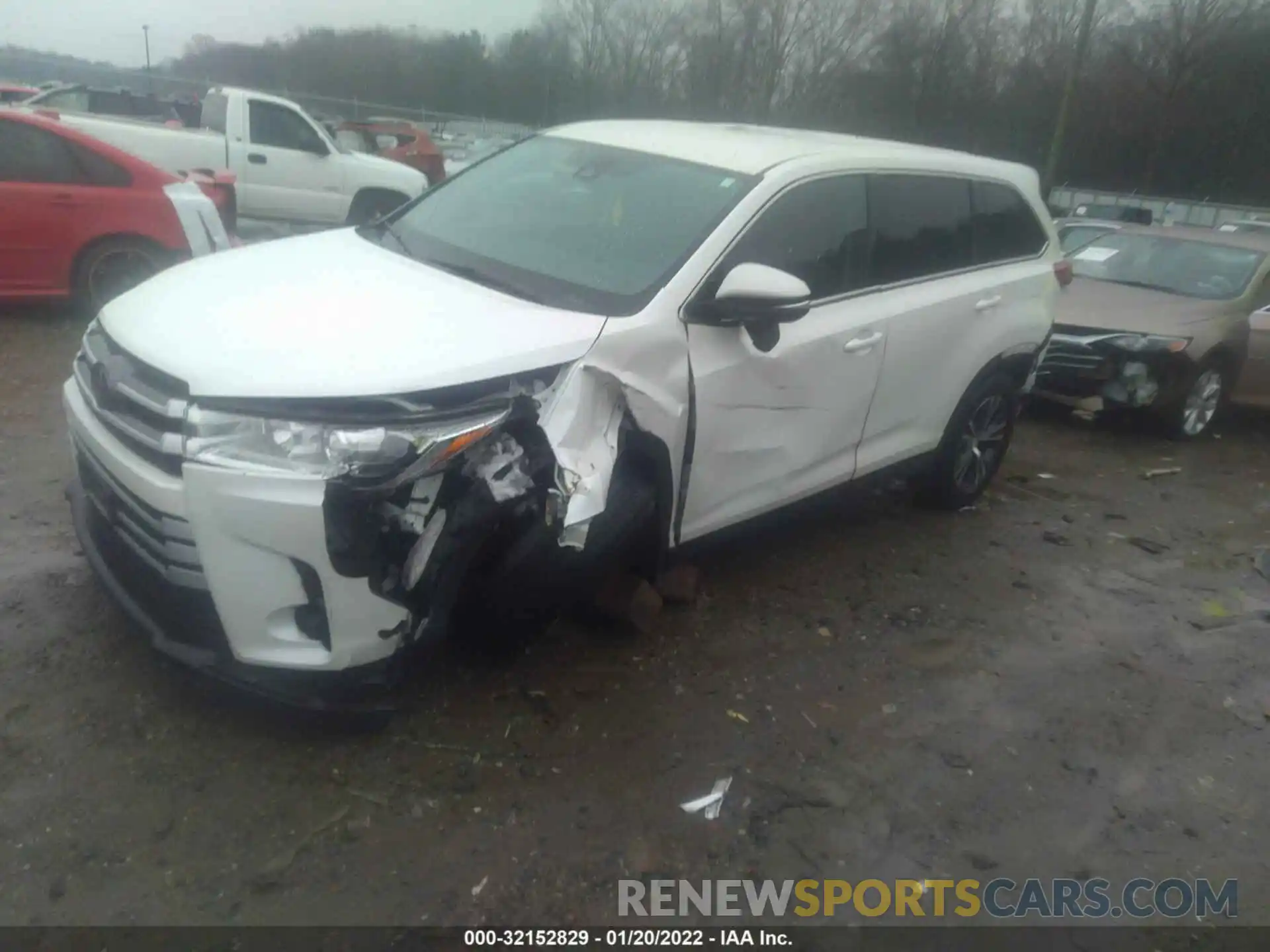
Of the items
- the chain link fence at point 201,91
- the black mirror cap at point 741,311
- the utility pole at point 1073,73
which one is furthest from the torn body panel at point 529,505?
the chain link fence at point 201,91

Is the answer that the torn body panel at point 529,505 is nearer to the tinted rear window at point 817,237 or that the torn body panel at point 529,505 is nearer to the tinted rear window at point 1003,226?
the tinted rear window at point 817,237

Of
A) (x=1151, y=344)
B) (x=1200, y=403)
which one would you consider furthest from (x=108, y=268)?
(x=1200, y=403)

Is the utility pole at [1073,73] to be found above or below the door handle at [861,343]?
above

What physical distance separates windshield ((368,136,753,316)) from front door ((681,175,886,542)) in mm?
228

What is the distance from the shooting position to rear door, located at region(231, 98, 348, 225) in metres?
11.5

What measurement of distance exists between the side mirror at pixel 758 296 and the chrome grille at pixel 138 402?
1.72 metres

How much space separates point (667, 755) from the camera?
10.9 feet

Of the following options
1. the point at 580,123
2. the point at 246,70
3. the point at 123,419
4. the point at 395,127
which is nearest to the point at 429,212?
the point at 580,123

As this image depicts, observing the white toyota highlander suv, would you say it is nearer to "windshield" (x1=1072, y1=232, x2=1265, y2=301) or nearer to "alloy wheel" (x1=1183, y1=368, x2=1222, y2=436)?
"alloy wheel" (x1=1183, y1=368, x2=1222, y2=436)

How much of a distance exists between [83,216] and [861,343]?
5.92 metres

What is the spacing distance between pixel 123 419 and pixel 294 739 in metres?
1.07

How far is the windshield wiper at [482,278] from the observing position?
3486 millimetres

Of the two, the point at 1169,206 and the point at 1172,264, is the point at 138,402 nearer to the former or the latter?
the point at 1172,264

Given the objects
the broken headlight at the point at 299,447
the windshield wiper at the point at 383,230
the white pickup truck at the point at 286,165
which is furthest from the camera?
the white pickup truck at the point at 286,165
